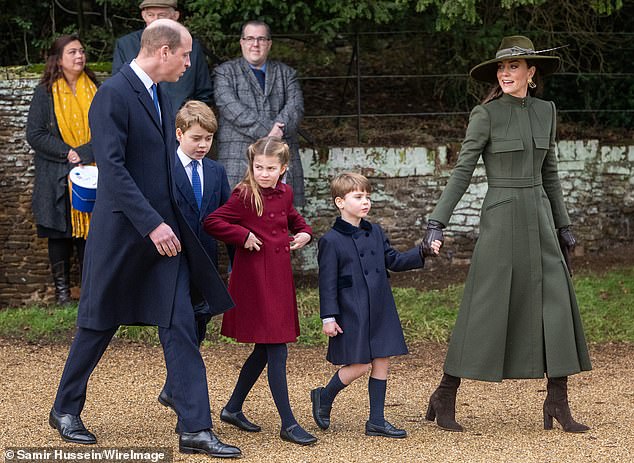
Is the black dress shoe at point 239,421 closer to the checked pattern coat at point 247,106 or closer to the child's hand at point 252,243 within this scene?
the child's hand at point 252,243

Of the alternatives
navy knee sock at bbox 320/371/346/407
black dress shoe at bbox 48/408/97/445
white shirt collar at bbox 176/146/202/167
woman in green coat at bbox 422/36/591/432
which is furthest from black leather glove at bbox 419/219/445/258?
black dress shoe at bbox 48/408/97/445

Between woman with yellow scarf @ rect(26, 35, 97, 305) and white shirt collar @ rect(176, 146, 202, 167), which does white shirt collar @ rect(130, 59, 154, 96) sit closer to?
white shirt collar @ rect(176, 146, 202, 167)

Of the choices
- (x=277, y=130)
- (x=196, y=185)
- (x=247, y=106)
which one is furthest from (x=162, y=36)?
(x=247, y=106)

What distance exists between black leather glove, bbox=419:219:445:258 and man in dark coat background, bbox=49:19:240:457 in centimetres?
106

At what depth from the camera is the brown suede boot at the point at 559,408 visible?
580 cm

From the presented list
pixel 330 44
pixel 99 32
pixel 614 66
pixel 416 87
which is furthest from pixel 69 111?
pixel 614 66

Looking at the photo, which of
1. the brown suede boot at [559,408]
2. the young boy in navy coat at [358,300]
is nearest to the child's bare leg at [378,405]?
the young boy in navy coat at [358,300]

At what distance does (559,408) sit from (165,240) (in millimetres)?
2220

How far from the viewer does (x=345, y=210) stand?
5746mm

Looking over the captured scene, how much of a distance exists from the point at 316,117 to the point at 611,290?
2994 mm

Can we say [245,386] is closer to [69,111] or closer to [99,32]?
[69,111]

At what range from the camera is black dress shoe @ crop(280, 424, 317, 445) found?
17.9 feet

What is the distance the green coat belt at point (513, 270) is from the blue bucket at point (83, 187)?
10.4 feet

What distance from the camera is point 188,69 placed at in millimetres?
8477
